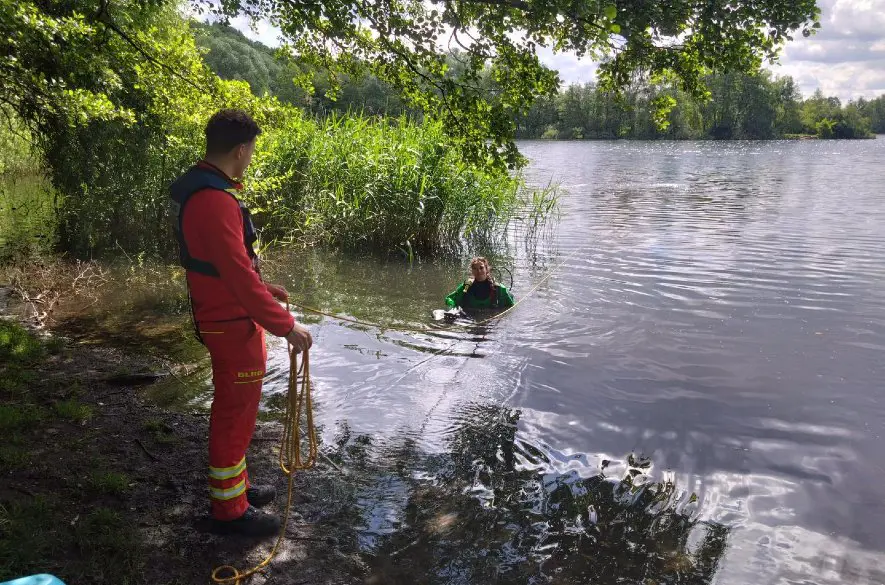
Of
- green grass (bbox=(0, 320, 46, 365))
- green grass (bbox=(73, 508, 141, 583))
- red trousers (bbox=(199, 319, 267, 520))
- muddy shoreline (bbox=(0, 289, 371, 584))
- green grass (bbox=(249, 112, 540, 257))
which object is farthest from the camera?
green grass (bbox=(249, 112, 540, 257))

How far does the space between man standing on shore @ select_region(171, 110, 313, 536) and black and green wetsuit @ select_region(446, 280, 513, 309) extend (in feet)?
17.7

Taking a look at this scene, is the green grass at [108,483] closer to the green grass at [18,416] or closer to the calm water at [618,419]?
the green grass at [18,416]

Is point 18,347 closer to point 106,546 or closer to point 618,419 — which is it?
point 106,546

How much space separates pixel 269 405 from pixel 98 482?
1.87 m

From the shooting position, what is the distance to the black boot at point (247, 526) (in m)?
3.23

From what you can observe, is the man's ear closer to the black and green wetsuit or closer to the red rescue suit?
the red rescue suit

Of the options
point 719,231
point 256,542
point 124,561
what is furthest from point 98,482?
point 719,231

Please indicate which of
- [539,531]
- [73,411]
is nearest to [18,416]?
[73,411]

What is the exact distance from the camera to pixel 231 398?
9.96 ft

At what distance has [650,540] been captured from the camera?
11.8 ft

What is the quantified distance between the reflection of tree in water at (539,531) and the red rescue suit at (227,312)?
945 mm

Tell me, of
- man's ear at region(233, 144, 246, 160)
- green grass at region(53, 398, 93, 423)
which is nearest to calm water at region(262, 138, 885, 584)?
green grass at region(53, 398, 93, 423)

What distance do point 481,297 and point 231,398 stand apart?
5.62 metres

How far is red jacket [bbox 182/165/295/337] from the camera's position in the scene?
2820 mm
